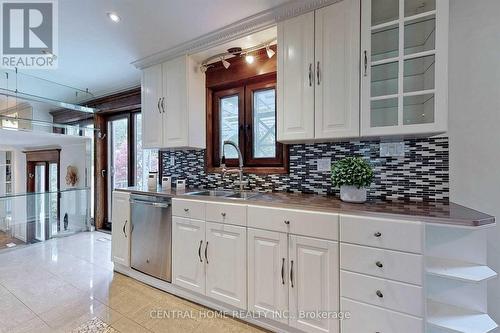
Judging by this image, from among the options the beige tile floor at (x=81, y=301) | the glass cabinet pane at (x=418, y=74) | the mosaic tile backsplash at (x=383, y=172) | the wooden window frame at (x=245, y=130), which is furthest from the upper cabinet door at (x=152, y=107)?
the glass cabinet pane at (x=418, y=74)

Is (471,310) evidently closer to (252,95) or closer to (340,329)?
(340,329)

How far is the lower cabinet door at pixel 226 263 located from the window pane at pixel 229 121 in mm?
1071

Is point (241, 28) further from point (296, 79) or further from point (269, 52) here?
point (296, 79)

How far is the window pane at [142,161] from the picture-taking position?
365 centimetres

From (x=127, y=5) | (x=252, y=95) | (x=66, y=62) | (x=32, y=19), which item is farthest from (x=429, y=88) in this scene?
(x=66, y=62)

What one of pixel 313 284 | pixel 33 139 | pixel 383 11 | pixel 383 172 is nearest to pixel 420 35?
pixel 383 11

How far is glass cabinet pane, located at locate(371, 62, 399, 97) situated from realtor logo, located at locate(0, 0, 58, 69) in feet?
8.26

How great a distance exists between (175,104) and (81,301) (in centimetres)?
210

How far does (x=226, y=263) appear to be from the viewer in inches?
75.2

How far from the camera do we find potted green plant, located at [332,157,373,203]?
5.51 feet

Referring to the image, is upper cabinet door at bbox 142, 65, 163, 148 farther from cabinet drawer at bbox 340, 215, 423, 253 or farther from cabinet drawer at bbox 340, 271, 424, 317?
cabinet drawer at bbox 340, 271, 424, 317

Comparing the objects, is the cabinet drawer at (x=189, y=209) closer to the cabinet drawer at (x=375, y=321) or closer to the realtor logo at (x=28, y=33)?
the cabinet drawer at (x=375, y=321)

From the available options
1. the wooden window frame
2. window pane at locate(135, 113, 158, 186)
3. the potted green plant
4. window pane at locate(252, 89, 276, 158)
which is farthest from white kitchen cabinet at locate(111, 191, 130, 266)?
the potted green plant

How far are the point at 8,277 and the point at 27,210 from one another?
1958 millimetres
